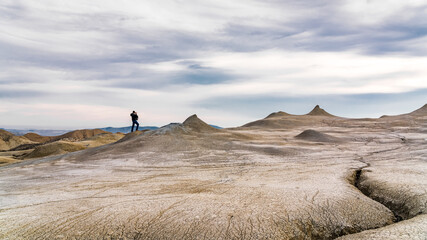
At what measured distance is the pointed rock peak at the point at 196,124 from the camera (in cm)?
1246

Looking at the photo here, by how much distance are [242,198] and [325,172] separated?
7.45ft

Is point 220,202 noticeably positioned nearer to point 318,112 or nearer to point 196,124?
point 196,124

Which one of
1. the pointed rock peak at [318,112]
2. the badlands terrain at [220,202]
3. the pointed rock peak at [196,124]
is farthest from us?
the pointed rock peak at [318,112]

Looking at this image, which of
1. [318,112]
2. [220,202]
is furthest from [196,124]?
[318,112]

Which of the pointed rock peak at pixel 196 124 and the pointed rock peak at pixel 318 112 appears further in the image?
the pointed rock peak at pixel 318 112

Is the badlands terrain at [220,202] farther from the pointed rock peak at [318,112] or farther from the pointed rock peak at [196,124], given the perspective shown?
the pointed rock peak at [318,112]

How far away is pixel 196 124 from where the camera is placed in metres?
12.7

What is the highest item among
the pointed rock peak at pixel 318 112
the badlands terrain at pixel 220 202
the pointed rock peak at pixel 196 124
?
the pointed rock peak at pixel 318 112

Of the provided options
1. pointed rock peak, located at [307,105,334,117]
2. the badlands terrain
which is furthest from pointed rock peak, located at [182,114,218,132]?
pointed rock peak, located at [307,105,334,117]

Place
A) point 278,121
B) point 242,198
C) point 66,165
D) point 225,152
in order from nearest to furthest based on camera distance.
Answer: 1. point 242,198
2. point 66,165
3. point 225,152
4. point 278,121

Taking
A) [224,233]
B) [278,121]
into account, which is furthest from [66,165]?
[278,121]

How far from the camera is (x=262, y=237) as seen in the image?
2.68 meters

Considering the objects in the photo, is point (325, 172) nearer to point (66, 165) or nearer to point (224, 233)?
point (224, 233)

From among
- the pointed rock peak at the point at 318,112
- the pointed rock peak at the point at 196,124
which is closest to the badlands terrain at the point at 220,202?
the pointed rock peak at the point at 196,124
